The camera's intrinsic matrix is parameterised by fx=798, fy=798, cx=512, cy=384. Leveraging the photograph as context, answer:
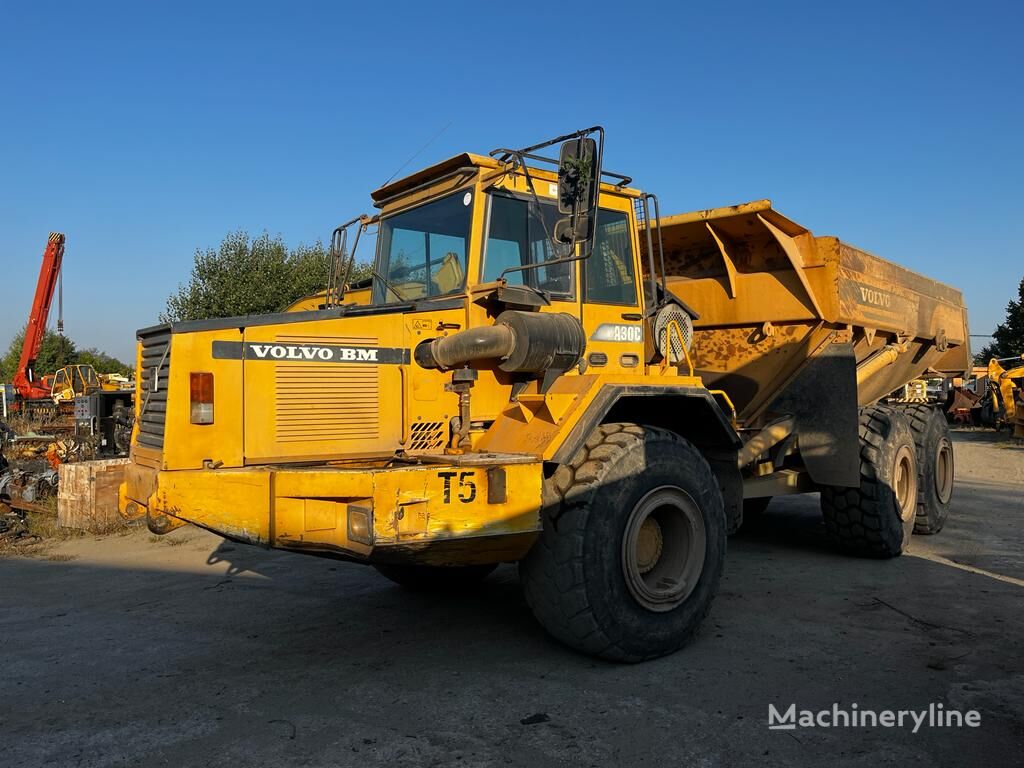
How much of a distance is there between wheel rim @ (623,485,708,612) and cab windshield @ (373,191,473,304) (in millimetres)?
1710

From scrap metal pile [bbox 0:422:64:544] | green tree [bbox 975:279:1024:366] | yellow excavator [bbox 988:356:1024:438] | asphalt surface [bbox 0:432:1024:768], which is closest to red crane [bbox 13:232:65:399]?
scrap metal pile [bbox 0:422:64:544]

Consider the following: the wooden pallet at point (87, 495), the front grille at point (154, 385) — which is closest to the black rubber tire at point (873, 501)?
the front grille at point (154, 385)

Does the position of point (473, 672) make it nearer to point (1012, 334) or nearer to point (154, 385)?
point (154, 385)

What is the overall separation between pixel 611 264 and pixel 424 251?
1.27m

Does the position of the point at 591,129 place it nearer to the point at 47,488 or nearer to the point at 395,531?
the point at 395,531

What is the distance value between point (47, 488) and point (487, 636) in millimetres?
7384

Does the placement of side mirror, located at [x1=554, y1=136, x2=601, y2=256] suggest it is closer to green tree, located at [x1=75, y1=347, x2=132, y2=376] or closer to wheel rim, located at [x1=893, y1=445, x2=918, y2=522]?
wheel rim, located at [x1=893, y1=445, x2=918, y2=522]

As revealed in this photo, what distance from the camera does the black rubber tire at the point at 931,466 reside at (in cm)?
811

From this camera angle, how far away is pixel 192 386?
402 centimetres

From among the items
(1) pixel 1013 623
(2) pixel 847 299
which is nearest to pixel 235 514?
(1) pixel 1013 623

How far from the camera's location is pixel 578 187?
4137 millimetres

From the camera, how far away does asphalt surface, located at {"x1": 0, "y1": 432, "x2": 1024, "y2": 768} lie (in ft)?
11.0

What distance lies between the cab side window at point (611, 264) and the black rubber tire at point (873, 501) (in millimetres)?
3053

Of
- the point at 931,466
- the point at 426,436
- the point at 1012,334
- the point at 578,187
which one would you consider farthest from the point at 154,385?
the point at 1012,334
